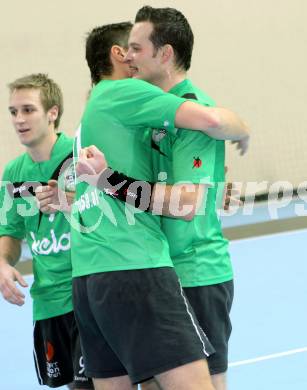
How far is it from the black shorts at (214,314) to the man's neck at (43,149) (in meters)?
1.30

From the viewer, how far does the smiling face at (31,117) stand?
434 cm

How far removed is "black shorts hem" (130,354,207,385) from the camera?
285cm

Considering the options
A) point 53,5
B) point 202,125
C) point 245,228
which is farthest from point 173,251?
Answer: point 53,5

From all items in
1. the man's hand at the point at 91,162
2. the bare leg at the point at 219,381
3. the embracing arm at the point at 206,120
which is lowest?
the bare leg at the point at 219,381

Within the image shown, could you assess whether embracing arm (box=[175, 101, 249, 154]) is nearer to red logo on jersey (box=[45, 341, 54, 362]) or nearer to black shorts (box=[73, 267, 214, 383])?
black shorts (box=[73, 267, 214, 383])

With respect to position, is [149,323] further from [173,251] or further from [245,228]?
[245,228]

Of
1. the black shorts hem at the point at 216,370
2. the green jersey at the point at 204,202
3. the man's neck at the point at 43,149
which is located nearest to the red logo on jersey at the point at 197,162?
the green jersey at the point at 204,202

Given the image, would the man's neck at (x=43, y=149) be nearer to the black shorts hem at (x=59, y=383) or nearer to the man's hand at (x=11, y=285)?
the man's hand at (x=11, y=285)

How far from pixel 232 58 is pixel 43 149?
305 inches

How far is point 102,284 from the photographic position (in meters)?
2.99

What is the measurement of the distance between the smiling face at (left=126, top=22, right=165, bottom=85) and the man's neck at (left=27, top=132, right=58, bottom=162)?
1126mm

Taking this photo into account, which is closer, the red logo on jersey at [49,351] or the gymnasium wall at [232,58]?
the red logo on jersey at [49,351]

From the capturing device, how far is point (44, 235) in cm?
410

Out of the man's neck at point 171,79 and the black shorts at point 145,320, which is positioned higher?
the man's neck at point 171,79
